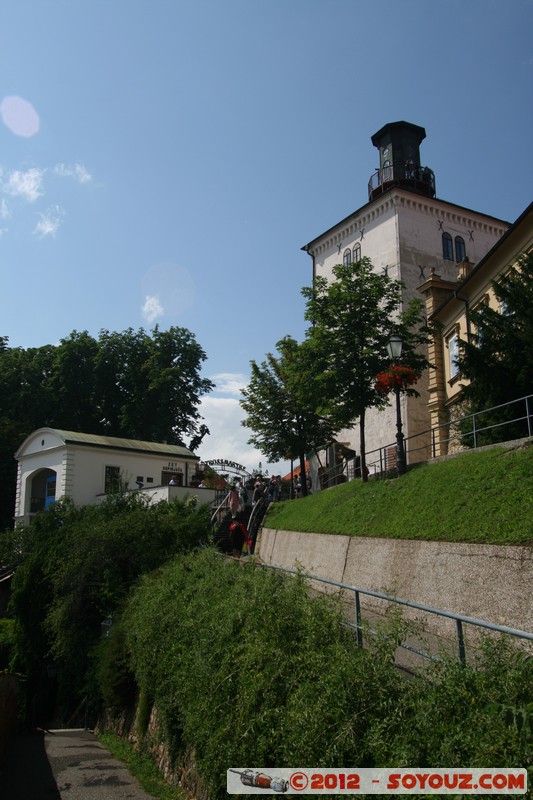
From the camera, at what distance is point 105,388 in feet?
164

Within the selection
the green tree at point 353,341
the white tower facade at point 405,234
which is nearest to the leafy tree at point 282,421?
the white tower facade at point 405,234

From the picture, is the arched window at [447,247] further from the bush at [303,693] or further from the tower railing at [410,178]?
the bush at [303,693]

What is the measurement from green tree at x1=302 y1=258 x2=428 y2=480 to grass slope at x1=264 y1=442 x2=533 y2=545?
2.83m

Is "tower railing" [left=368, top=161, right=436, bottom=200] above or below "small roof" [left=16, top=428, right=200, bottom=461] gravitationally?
above

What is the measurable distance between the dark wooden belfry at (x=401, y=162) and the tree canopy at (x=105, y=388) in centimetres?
2021

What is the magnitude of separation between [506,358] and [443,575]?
749 centimetres

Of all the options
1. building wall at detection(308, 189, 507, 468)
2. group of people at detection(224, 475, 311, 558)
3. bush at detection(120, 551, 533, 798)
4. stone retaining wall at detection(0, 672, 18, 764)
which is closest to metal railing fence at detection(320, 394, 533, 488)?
group of people at detection(224, 475, 311, 558)

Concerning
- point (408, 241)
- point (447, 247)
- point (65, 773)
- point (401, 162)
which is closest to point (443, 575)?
point (65, 773)

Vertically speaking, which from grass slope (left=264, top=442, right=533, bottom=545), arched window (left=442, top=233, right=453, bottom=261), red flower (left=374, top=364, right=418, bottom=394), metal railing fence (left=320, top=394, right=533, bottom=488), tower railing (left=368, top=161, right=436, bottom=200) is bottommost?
grass slope (left=264, top=442, right=533, bottom=545)

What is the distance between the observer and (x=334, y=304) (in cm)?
2036

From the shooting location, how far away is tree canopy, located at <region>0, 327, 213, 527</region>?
48.2 meters

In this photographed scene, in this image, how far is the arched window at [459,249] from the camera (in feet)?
138

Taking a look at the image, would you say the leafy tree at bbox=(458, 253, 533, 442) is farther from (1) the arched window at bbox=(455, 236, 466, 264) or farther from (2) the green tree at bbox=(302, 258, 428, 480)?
(1) the arched window at bbox=(455, 236, 466, 264)

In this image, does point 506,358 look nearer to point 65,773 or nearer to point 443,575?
point 443,575
